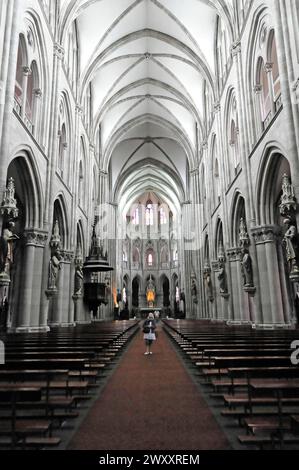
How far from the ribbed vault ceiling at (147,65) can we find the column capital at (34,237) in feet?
32.2

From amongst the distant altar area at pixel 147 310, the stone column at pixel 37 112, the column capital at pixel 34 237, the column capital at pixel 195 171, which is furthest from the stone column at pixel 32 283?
the distant altar area at pixel 147 310

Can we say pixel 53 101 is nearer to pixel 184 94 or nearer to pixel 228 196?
pixel 228 196

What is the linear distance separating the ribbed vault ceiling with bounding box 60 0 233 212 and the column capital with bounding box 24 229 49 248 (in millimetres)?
9820

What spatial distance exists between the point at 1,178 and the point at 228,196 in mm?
12732

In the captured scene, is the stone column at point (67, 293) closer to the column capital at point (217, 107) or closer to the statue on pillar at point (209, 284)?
the statue on pillar at point (209, 284)

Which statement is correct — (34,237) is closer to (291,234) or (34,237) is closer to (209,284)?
(291,234)

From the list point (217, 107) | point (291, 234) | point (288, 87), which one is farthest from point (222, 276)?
point (288, 87)

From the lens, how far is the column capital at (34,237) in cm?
1365

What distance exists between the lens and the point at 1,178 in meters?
9.77

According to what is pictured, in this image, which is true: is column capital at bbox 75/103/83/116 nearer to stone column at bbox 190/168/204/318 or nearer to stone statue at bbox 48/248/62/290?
stone statue at bbox 48/248/62/290

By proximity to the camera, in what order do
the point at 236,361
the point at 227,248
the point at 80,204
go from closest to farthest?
the point at 236,361, the point at 227,248, the point at 80,204

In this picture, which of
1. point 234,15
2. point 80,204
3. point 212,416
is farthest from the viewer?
point 80,204
